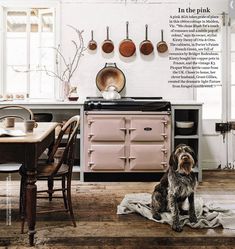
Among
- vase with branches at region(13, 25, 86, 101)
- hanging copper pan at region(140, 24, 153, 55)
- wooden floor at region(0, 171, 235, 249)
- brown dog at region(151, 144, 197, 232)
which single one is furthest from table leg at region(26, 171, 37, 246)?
hanging copper pan at region(140, 24, 153, 55)

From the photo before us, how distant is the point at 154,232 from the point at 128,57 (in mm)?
2971

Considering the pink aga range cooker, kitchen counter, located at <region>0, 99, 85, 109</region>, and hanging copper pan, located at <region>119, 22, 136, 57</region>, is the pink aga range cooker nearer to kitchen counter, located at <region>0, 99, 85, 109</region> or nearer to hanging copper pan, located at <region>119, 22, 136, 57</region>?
kitchen counter, located at <region>0, 99, 85, 109</region>

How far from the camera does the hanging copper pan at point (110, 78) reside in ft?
18.7

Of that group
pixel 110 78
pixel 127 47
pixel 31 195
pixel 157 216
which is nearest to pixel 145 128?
pixel 110 78

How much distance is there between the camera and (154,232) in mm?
3320

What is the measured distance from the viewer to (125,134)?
16.8 ft

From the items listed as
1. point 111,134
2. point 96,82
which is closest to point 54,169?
point 111,134

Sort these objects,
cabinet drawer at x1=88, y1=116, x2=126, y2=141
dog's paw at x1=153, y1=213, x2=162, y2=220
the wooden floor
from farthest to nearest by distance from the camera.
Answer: cabinet drawer at x1=88, y1=116, x2=126, y2=141 < dog's paw at x1=153, y1=213, x2=162, y2=220 < the wooden floor

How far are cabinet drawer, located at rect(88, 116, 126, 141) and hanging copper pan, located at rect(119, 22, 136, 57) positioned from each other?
1078 millimetres

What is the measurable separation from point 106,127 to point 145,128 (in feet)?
1.52

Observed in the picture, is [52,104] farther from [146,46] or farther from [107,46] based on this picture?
[146,46]

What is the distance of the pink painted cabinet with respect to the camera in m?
5.06

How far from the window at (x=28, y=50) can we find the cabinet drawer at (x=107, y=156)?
1.15 m

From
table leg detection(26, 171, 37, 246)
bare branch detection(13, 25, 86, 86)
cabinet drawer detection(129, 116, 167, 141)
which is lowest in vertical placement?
table leg detection(26, 171, 37, 246)
